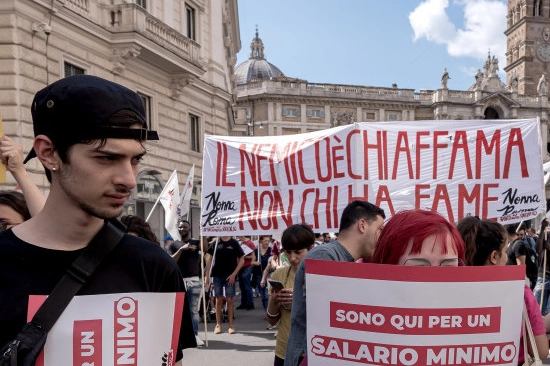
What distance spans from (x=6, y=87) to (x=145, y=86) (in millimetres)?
4886

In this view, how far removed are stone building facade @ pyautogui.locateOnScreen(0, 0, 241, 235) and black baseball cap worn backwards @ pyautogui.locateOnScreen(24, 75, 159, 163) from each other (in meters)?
9.68

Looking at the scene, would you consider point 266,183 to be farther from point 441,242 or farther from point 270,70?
point 270,70

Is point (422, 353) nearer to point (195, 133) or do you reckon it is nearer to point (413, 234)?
point (413, 234)

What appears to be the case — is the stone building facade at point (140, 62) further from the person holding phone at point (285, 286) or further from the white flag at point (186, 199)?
the person holding phone at point (285, 286)

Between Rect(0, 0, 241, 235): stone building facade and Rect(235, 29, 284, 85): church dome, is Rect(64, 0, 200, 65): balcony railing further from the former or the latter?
Rect(235, 29, 284, 85): church dome

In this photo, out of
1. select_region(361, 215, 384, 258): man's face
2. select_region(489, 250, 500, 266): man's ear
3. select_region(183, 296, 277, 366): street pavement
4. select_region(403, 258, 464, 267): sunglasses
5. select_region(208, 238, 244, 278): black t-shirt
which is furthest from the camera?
select_region(208, 238, 244, 278): black t-shirt

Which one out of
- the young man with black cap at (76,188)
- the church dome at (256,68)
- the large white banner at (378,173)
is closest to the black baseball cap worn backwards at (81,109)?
the young man with black cap at (76,188)

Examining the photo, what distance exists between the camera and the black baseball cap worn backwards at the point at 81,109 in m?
1.32

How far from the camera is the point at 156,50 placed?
14664 millimetres

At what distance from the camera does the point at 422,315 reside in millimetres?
1445

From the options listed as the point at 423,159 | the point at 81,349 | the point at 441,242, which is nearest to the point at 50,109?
the point at 81,349

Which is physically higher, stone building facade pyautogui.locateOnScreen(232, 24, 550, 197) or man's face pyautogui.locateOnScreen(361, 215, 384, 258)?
stone building facade pyautogui.locateOnScreen(232, 24, 550, 197)

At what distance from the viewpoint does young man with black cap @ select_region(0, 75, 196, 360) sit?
132 cm

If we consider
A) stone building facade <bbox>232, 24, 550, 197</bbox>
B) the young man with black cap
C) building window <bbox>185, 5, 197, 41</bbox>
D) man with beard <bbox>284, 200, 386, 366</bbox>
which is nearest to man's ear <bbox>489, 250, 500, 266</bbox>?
man with beard <bbox>284, 200, 386, 366</bbox>
